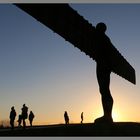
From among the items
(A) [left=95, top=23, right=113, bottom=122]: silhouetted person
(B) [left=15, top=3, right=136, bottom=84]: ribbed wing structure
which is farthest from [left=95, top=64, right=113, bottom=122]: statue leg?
(B) [left=15, top=3, right=136, bottom=84]: ribbed wing structure

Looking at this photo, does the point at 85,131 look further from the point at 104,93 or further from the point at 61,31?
the point at 61,31

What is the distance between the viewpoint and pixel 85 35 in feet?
29.0

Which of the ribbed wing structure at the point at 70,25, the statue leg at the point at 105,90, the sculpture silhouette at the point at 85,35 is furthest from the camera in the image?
the statue leg at the point at 105,90

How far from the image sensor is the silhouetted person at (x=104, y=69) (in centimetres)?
810

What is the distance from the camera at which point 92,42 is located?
882 centimetres

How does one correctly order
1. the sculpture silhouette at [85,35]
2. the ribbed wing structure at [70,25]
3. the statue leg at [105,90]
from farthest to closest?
the statue leg at [105,90], the sculpture silhouette at [85,35], the ribbed wing structure at [70,25]

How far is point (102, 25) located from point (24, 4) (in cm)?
195

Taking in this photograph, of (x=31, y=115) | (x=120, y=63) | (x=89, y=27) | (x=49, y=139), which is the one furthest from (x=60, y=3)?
(x=31, y=115)

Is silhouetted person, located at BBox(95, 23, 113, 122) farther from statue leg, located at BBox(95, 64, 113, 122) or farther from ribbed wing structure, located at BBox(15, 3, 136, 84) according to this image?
ribbed wing structure, located at BBox(15, 3, 136, 84)

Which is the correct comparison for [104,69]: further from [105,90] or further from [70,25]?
[70,25]

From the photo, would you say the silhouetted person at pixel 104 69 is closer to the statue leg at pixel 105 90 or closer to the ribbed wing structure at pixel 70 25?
the statue leg at pixel 105 90

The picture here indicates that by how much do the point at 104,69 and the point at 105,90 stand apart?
0.39m

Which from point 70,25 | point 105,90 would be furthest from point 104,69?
point 70,25

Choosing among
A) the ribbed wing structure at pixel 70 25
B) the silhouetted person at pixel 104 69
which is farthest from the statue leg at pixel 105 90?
the ribbed wing structure at pixel 70 25
